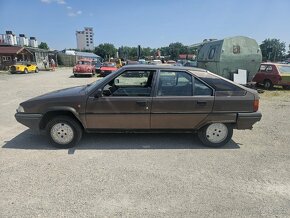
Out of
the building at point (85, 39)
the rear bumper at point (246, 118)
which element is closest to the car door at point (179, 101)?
the rear bumper at point (246, 118)

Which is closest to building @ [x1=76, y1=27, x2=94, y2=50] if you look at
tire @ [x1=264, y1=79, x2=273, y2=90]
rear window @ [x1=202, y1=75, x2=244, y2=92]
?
tire @ [x1=264, y1=79, x2=273, y2=90]

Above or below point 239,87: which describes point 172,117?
below

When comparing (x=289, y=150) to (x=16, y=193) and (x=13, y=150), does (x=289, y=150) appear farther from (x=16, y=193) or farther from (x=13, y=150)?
(x=13, y=150)

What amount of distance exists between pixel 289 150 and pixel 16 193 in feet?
16.1

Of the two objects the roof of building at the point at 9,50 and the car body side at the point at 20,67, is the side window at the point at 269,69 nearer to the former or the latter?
the car body side at the point at 20,67

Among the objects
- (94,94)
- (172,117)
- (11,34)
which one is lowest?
(172,117)

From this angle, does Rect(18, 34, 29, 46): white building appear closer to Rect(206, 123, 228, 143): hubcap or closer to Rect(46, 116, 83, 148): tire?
Rect(46, 116, 83, 148): tire

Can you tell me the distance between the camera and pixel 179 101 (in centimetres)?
470

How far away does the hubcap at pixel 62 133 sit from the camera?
4754 millimetres

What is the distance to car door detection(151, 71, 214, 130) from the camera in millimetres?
4703

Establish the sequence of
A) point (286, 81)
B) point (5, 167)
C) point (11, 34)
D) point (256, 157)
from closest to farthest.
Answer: point (5, 167), point (256, 157), point (286, 81), point (11, 34)

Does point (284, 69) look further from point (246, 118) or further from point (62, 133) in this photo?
point (62, 133)

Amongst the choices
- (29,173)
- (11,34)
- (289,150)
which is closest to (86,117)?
(29,173)

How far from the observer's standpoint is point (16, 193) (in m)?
3.29
